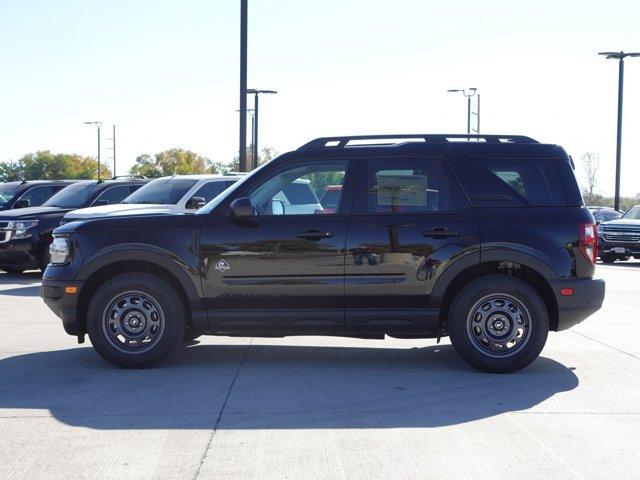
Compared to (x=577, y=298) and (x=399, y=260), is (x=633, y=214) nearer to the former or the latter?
(x=577, y=298)

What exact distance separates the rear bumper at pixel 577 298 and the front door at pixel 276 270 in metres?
1.82

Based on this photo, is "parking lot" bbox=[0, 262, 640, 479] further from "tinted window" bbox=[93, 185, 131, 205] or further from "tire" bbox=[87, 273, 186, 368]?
"tinted window" bbox=[93, 185, 131, 205]

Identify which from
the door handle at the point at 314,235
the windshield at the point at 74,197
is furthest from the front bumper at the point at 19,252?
the door handle at the point at 314,235

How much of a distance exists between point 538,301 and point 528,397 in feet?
3.45

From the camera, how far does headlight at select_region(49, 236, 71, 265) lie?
313 inches

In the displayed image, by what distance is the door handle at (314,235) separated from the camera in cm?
768

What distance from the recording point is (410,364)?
8266mm

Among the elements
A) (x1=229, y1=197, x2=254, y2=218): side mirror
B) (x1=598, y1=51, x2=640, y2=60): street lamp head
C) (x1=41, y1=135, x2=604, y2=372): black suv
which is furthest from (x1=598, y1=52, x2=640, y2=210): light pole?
(x1=229, y1=197, x2=254, y2=218): side mirror

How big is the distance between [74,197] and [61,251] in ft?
35.6

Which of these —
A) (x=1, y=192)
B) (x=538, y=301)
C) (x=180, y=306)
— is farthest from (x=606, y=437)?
(x=1, y=192)

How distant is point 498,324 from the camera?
25.4 ft

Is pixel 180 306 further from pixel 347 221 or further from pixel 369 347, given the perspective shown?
pixel 369 347

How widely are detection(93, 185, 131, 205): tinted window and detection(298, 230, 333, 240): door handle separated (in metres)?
11.1

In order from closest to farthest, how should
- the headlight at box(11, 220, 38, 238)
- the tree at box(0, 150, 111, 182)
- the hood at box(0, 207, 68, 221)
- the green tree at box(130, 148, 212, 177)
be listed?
the headlight at box(11, 220, 38, 238), the hood at box(0, 207, 68, 221), the green tree at box(130, 148, 212, 177), the tree at box(0, 150, 111, 182)
